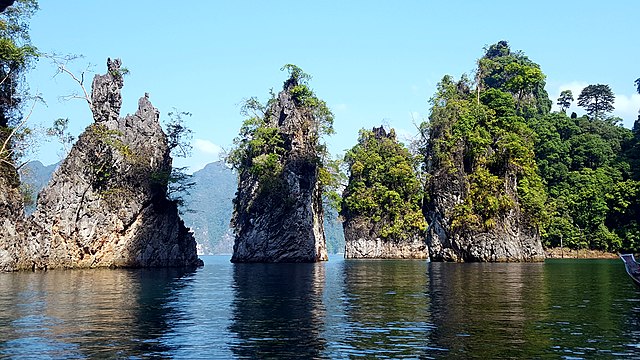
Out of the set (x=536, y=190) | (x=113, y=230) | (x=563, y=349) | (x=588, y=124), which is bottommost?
(x=563, y=349)

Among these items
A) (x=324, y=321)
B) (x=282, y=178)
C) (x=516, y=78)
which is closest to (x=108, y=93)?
(x=282, y=178)

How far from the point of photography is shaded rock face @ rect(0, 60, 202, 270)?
6756 cm

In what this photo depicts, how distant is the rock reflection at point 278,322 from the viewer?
783 inches

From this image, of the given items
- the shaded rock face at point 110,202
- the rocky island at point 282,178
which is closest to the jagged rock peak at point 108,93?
the shaded rock face at point 110,202

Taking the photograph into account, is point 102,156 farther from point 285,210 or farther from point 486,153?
point 486,153

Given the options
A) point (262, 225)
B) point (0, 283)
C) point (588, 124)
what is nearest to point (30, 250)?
point (0, 283)

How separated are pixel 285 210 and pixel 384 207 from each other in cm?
3099

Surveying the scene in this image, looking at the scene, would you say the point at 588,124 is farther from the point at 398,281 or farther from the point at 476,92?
the point at 398,281

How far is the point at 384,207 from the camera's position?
12062 cm

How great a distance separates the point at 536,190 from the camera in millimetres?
96250

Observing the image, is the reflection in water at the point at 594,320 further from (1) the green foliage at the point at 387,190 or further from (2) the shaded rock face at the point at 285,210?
(1) the green foliage at the point at 387,190

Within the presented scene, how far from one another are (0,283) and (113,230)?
25412mm

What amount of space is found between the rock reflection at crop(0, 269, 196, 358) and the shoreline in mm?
80004

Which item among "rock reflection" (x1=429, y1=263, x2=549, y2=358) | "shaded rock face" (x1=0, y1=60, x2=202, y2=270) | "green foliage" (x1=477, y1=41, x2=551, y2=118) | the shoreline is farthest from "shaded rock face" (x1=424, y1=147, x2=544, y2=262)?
"rock reflection" (x1=429, y1=263, x2=549, y2=358)
